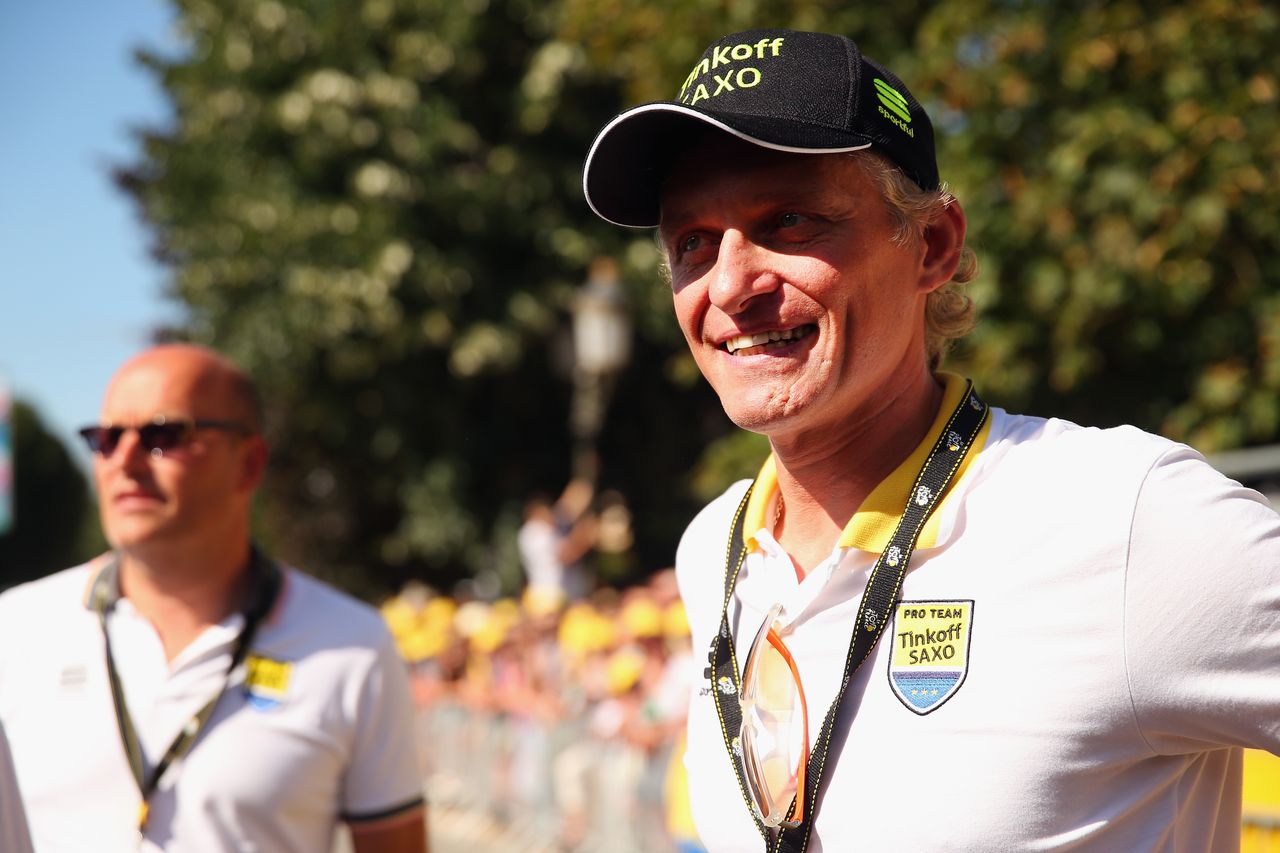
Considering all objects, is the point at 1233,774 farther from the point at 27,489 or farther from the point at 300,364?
the point at 27,489

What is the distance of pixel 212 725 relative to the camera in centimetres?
340

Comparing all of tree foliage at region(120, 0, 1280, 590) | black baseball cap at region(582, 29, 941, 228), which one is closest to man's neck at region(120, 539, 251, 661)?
black baseball cap at region(582, 29, 941, 228)

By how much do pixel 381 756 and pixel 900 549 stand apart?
1.99 meters

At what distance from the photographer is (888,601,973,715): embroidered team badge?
6.01ft

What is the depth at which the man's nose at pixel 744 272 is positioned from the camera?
2.02 metres

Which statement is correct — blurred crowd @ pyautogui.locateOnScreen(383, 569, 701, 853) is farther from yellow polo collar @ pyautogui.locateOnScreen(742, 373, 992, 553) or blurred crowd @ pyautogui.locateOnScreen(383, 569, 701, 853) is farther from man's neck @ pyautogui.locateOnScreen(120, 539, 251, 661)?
yellow polo collar @ pyautogui.locateOnScreen(742, 373, 992, 553)

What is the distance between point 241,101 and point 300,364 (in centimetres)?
305

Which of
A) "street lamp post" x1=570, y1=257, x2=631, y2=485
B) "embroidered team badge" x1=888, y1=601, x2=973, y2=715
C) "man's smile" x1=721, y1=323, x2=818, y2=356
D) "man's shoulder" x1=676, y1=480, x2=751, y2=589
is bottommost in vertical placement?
"embroidered team badge" x1=888, y1=601, x2=973, y2=715

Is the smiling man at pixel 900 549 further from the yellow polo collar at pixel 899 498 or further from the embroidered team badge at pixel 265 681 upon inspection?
the embroidered team badge at pixel 265 681

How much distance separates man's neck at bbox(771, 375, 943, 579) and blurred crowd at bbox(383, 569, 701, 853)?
12.2 ft

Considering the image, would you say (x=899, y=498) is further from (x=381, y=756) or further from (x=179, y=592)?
(x=179, y=592)

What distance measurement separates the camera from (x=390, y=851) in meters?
3.53

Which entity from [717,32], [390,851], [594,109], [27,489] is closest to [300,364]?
[594,109]

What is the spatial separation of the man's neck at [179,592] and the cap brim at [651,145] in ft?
6.10
